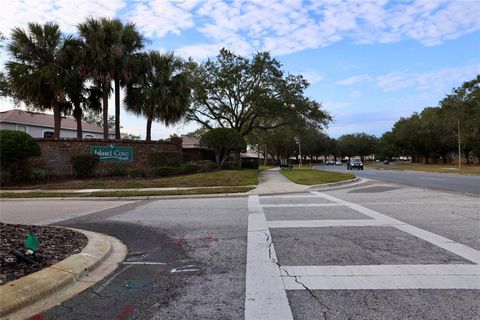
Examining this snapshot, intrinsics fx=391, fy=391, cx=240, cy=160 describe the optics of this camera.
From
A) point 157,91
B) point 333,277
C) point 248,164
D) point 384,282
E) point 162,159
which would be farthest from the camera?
point 248,164

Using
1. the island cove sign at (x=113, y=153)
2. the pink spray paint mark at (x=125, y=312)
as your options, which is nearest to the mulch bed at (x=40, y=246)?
the pink spray paint mark at (x=125, y=312)

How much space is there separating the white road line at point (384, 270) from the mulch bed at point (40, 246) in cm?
321

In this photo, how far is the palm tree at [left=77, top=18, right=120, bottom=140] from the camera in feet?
76.7

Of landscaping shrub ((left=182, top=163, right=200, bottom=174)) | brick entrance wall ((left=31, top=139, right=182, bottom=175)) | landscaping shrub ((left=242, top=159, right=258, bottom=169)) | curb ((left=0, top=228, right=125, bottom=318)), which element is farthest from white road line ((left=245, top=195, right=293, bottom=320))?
landscaping shrub ((left=242, top=159, right=258, bottom=169))

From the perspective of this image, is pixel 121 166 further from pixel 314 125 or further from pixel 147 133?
pixel 314 125

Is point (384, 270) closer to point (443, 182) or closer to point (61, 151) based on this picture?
point (443, 182)

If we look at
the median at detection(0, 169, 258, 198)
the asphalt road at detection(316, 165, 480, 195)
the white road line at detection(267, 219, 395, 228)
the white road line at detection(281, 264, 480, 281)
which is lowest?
the white road line at detection(281, 264, 480, 281)

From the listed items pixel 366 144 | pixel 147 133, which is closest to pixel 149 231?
pixel 147 133

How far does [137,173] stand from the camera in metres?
22.2

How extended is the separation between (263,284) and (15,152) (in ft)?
60.9

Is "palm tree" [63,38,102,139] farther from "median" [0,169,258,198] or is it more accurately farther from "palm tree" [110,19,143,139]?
"median" [0,169,258,198]

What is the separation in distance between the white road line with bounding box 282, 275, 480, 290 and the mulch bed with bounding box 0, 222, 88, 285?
3210 millimetres

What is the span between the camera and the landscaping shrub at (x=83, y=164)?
21.7m

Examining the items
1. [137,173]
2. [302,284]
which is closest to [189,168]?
[137,173]
